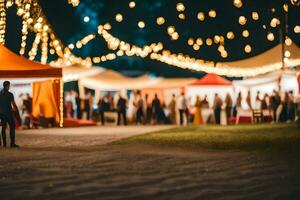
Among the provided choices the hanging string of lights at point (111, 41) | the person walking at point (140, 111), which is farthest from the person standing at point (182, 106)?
the person walking at point (140, 111)

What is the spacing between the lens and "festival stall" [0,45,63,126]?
22016 mm

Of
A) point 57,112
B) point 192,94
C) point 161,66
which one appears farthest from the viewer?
point 161,66

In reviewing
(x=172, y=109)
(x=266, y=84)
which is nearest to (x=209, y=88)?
(x=172, y=109)

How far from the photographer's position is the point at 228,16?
2356 inches

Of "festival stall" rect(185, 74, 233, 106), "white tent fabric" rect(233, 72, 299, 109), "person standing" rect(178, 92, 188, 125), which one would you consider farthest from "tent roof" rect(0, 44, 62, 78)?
"white tent fabric" rect(233, 72, 299, 109)

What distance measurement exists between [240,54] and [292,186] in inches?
2005

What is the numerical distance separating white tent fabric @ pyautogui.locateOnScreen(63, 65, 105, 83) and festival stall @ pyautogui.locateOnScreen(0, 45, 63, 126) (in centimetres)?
209

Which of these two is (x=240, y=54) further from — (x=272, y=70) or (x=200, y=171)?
(x=200, y=171)

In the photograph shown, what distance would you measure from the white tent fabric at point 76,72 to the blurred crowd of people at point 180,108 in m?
1.11

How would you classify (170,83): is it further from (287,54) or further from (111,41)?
(287,54)

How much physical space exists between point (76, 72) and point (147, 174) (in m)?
22.2

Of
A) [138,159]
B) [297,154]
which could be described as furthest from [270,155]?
[138,159]

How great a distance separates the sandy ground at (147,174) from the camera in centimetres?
833

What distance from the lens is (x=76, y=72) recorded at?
31.9m
